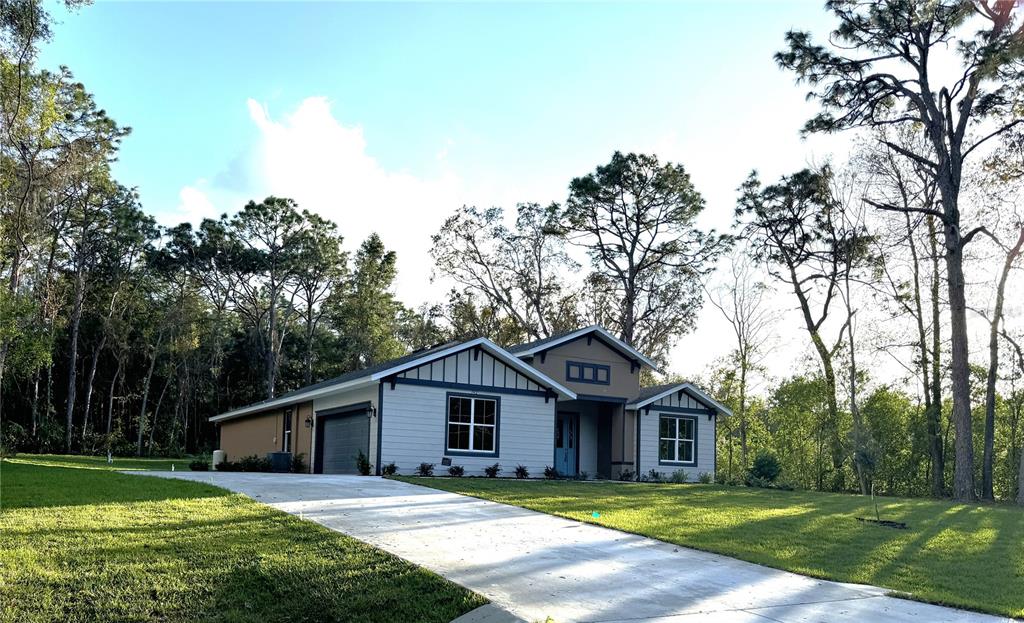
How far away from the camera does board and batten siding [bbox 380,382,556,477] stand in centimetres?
1986

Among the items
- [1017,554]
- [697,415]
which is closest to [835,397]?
[697,415]

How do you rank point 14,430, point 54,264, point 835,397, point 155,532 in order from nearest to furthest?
1. point 155,532
2. point 835,397
3. point 14,430
4. point 54,264

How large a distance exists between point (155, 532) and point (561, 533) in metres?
4.86

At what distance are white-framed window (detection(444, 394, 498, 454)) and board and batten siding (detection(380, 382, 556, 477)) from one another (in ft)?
0.49

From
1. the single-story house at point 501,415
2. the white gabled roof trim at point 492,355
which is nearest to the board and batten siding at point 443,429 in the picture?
the single-story house at point 501,415

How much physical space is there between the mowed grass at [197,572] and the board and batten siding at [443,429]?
937 cm

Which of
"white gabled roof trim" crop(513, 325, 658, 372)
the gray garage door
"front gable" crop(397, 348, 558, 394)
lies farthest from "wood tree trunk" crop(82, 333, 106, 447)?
"front gable" crop(397, 348, 558, 394)

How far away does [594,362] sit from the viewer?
2608cm

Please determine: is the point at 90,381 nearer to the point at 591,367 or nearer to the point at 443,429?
the point at 591,367

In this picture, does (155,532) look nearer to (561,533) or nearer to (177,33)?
(561,533)

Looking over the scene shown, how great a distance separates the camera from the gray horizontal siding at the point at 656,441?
25859 mm

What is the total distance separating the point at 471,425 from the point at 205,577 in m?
13.9

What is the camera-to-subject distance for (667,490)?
19.8 m

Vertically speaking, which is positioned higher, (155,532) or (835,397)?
(835,397)
